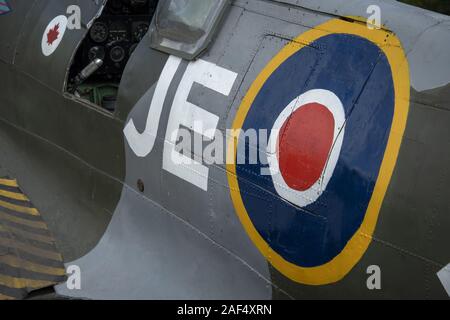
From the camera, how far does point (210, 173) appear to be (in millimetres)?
5664

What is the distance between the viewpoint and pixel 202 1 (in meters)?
6.27

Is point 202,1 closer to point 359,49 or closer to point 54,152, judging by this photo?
point 359,49

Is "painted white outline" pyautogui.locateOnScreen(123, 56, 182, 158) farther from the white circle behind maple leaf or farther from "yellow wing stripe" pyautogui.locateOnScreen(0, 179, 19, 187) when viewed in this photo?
"yellow wing stripe" pyautogui.locateOnScreen(0, 179, 19, 187)

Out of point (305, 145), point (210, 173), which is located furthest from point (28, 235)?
point (305, 145)

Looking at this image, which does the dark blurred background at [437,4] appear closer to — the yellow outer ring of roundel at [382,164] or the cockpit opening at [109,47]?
the cockpit opening at [109,47]

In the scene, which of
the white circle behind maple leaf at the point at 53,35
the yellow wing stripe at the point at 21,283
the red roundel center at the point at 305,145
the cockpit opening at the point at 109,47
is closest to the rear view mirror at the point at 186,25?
the cockpit opening at the point at 109,47

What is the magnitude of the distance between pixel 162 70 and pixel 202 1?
64 centimetres

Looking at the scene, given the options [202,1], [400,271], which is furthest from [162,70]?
[400,271]

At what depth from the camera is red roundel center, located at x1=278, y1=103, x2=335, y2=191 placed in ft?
16.2

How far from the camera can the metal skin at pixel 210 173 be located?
4477mm

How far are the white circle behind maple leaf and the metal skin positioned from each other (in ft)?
0.26

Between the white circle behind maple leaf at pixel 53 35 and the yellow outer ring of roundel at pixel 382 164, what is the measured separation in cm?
276

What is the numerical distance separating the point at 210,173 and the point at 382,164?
148 cm

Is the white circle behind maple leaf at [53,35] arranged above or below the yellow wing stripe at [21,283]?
above
